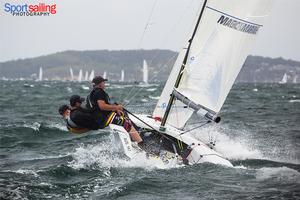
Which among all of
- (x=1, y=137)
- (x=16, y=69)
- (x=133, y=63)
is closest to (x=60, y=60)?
(x=16, y=69)

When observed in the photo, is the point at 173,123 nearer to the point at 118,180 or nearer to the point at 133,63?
the point at 118,180

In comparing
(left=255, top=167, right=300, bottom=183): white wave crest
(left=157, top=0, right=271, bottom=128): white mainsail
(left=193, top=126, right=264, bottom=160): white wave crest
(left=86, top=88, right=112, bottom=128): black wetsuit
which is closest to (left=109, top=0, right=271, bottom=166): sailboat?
(left=157, top=0, right=271, bottom=128): white mainsail

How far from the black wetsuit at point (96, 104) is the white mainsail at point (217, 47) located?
1.38m

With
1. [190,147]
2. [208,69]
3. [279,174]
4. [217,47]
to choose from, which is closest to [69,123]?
[190,147]

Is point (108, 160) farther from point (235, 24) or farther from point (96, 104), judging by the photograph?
point (235, 24)

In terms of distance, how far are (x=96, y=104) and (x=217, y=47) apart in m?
2.35

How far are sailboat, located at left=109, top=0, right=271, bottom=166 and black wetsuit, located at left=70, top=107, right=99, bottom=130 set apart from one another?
1.28ft

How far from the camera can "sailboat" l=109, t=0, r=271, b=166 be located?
30.3 ft

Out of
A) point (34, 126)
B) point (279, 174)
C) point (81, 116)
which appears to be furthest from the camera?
point (34, 126)

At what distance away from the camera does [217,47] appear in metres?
9.45

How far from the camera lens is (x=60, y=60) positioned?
6752 inches

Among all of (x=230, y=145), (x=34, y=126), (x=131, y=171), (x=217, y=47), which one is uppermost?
(x=217, y=47)

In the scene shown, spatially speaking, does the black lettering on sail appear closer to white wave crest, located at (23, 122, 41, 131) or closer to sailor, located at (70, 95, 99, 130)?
sailor, located at (70, 95, 99, 130)

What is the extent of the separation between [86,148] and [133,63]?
449 feet
